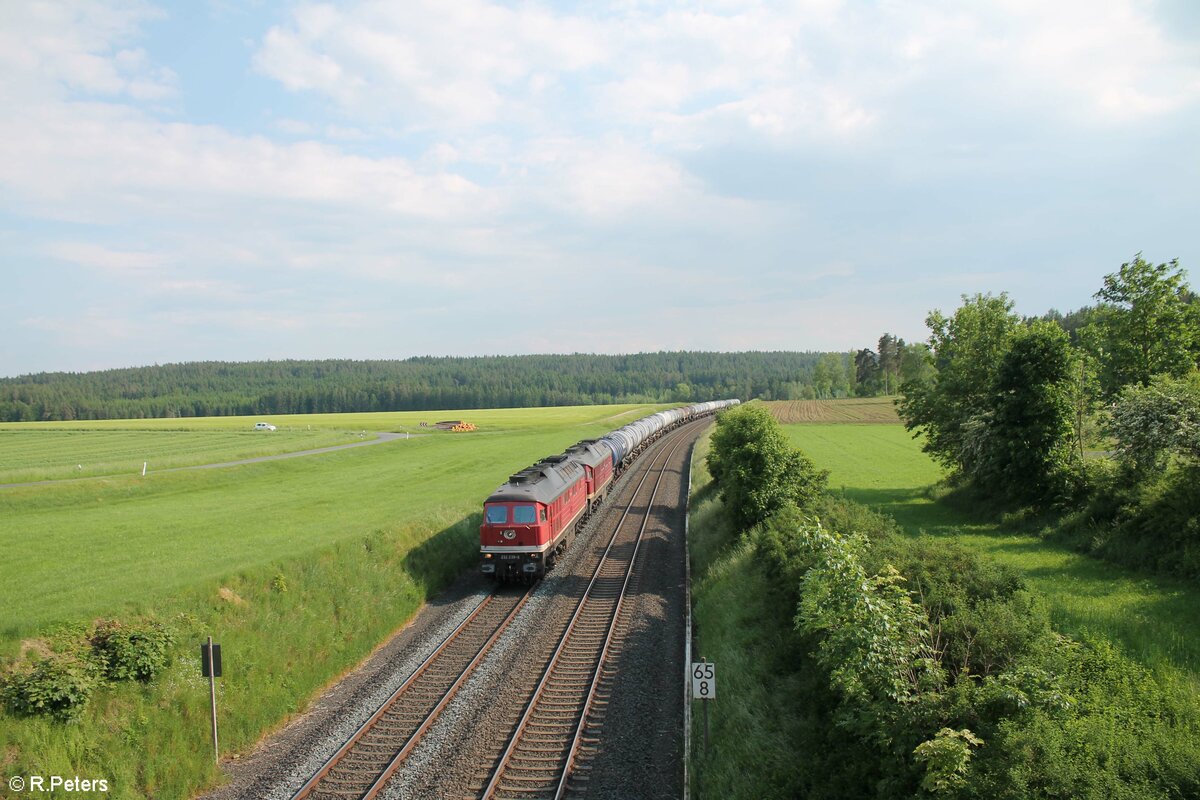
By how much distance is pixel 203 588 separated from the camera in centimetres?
1738

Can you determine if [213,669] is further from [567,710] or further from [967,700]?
[967,700]

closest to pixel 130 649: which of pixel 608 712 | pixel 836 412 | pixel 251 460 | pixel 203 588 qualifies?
pixel 203 588

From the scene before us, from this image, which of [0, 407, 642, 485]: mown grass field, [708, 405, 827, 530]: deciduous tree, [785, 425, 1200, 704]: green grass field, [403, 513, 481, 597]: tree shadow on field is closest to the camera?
[785, 425, 1200, 704]: green grass field

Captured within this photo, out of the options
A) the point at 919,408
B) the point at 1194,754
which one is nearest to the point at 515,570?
the point at 1194,754

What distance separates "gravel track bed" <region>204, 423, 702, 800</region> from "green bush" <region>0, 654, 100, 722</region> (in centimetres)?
307

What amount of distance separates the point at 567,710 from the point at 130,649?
30.8 feet

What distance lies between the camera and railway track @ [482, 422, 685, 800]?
12625 mm

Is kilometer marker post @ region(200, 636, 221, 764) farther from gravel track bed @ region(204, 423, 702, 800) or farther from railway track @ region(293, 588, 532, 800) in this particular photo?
railway track @ region(293, 588, 532, 800)

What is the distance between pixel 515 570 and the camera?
2381cm

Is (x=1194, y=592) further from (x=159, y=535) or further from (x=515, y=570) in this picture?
(x=159, y=535)

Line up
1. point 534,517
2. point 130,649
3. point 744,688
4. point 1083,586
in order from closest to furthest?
point 130,649 < point 744,688 < point 1083,586 < point 534,517

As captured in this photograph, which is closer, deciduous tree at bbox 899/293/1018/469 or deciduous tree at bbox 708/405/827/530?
deciduous tree at bbox 708/405/827/530

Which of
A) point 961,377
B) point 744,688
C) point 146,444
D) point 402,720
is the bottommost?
point 402,720

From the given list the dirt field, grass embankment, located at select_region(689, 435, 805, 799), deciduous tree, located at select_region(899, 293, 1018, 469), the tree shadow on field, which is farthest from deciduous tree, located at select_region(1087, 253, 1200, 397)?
the dirt field
